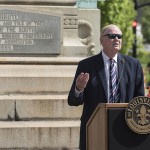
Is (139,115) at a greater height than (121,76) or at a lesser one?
lesser

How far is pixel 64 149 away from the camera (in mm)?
11375

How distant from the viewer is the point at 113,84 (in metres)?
8.65

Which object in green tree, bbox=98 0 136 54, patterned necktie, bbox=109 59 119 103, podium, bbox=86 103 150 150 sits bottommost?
green tree, bbox=98 0 136 54

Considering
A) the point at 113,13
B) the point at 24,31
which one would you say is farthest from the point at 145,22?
the point at 24,31

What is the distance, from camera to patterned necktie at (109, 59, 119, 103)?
8.63 meters

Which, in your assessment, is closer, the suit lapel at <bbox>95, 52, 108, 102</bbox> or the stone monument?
the suit lapel at <bbox>95, 52, 108, 102</bbox>

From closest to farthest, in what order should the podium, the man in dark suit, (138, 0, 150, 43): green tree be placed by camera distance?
the podium → the man in dark suit → (138, 0, 150, 43): green tree

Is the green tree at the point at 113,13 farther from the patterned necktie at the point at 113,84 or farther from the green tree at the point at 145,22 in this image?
the green tree at the point at 145,22

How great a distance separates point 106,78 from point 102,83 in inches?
2.9

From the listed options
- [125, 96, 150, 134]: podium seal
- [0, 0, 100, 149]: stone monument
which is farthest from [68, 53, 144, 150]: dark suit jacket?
[0, 0, 100, 149]: stone monument

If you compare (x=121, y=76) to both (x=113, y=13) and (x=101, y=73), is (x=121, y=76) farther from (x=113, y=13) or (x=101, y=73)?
(x=113, y=13)

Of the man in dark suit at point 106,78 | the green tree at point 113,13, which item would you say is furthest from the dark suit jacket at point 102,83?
the green tree at point 113,13

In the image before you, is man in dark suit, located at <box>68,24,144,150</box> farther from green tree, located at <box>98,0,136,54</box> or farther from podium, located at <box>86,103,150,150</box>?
green tree, located at <box>98,0,136,54</box>

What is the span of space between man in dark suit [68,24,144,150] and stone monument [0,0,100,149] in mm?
2547
